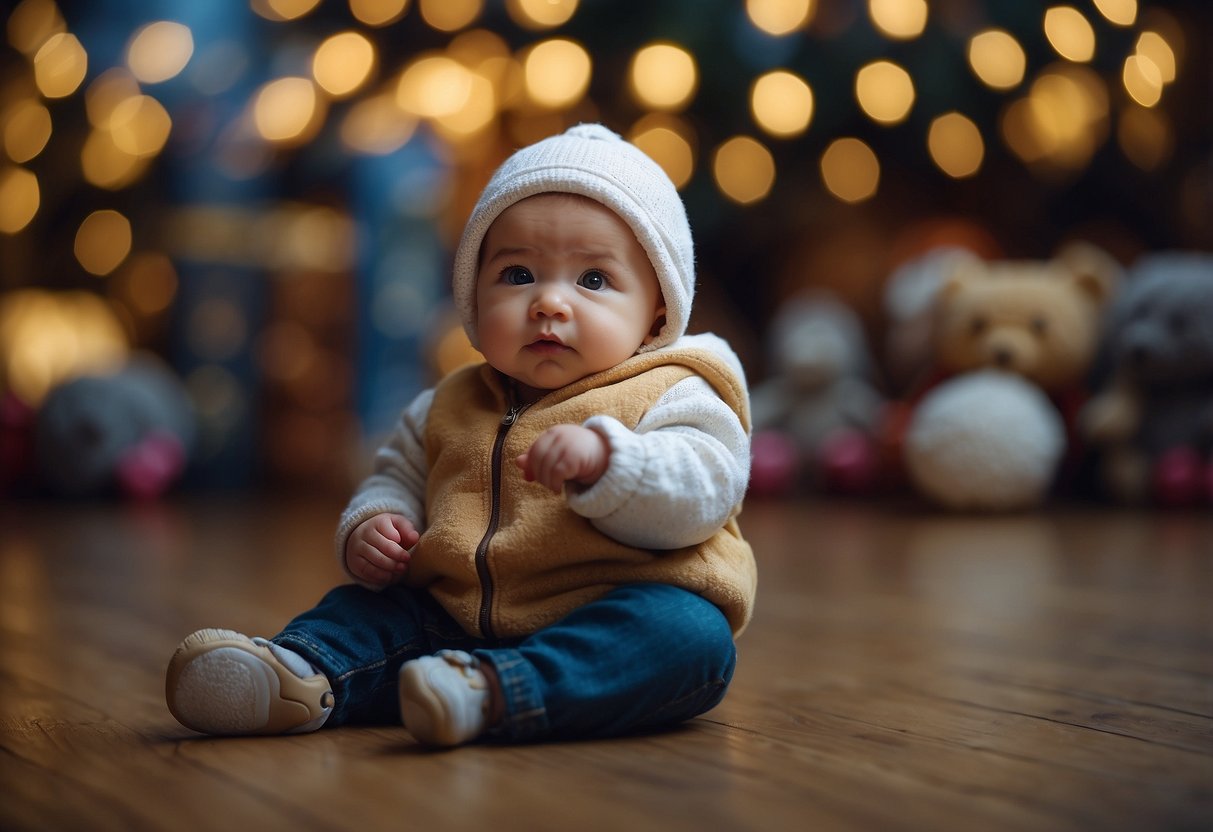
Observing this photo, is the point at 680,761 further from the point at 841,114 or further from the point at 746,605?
the point at 841,114

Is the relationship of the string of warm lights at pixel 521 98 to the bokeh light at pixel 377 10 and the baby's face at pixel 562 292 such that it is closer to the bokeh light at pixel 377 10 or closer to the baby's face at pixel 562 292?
the bokeh light at pixel 377 10

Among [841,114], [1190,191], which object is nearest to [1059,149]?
[1190,191]

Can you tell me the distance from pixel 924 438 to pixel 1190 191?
1057mm

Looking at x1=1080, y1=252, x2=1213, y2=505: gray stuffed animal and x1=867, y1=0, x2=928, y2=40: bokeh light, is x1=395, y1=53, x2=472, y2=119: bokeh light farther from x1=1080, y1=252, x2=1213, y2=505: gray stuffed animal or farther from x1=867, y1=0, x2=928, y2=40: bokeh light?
x1=1080, y1=252, x2=1213, y2=505: gray stuffed animal

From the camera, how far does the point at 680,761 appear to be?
0.73 meters

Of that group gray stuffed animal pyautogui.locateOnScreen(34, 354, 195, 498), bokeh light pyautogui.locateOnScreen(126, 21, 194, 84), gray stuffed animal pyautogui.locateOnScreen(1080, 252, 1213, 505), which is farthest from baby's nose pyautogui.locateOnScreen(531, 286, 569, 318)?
bokeh light pyautogui.locateOnScreen(126, 21, 194, 84)

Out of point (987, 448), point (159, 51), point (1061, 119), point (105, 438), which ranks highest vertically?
point (1061, 119)

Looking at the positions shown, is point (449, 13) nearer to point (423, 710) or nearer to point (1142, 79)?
point (1142, 79)

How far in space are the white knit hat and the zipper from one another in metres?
0.09

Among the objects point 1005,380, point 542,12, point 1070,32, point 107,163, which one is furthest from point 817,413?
point 107,163

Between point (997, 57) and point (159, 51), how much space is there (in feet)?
5.97

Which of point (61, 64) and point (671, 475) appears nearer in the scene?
point (671, 475)

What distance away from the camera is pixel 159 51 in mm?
2803

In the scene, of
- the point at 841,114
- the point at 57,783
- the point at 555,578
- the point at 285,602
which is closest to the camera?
the point at 57,783
